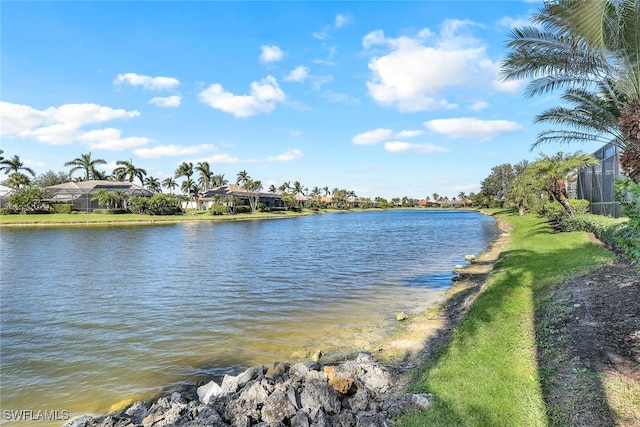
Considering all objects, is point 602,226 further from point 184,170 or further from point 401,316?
point 184,170

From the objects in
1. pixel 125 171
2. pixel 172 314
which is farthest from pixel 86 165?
pixel 172 314

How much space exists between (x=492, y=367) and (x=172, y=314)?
10.5 metres

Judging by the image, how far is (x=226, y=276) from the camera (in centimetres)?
1902

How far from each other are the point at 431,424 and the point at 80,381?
306 inches

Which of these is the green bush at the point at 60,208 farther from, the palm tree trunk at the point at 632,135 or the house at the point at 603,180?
the palm tree trunk at the point at 632,135

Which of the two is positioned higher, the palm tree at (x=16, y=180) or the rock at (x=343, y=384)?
the palm tree at (x=16, y=180)

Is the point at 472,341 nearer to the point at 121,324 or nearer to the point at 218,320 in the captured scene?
the point at 218,320

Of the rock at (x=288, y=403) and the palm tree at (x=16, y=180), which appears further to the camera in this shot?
the palm tree at (x=16, y=180)

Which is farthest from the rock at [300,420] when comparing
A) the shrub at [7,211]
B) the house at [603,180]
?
the shrub at [7,211]

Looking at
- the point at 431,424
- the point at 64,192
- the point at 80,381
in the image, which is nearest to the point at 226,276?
the point at 80,381

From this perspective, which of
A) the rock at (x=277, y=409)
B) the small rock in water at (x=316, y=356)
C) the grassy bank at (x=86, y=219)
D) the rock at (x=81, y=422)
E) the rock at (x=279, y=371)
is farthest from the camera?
the grassy bank at (x=86, y=219)

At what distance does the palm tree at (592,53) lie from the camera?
30.7 feet

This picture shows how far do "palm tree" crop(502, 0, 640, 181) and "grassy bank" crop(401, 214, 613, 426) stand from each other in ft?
15.6

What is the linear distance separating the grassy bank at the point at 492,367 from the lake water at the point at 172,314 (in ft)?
9.77
